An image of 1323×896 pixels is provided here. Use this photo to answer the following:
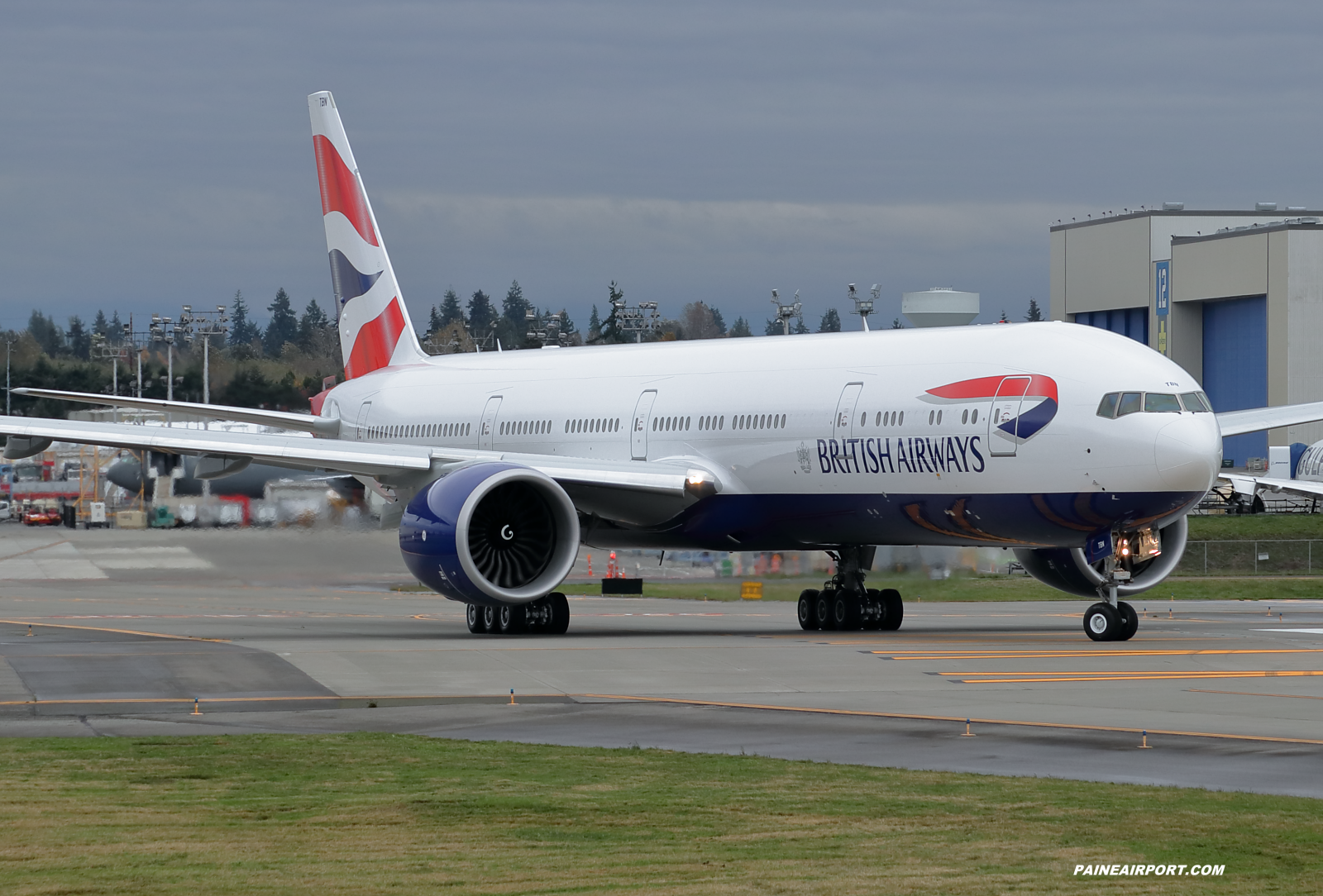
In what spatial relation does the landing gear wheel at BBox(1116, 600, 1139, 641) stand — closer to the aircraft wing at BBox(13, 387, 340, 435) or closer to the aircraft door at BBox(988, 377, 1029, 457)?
the aircraft door at BBox(988, 377, 1029, 457)

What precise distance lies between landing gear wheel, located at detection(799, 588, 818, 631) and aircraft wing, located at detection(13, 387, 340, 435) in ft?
32.7

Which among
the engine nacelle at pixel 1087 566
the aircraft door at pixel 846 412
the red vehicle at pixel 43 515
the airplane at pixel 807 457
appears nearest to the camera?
the airplane at pixel 807 457

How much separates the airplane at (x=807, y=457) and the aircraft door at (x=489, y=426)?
0.15ft

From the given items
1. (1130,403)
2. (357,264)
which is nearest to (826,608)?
(1130,403)

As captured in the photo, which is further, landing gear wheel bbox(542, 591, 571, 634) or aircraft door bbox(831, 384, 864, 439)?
landing gear wheel bbox(542, 591, 571, 634)

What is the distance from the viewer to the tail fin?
36.2 m

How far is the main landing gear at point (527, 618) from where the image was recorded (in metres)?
26.8

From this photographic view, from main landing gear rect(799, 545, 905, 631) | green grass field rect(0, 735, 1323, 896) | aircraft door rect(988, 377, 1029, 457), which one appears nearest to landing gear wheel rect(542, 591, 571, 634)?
main landing gear rect(799, 545, 905, 631)

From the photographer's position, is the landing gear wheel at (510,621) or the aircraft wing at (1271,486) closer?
the landing gear wheel at (510,621)

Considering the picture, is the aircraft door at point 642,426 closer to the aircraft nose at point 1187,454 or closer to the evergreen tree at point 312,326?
the aircraft nose at point 1187,454

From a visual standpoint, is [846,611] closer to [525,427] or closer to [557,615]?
[557,615]

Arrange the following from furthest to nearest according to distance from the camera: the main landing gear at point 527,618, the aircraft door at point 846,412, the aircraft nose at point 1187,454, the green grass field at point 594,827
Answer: the main landing gear at point 527,618 → the aircraft door at point 846,412 → the aircraft nose at point 1187,454 → the green grass field at point 594,827

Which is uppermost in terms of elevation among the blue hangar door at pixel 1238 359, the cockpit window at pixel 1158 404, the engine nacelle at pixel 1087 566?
the blue hangar door at pixel 1238 359

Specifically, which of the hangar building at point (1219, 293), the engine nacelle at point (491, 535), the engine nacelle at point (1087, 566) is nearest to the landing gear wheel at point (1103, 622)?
the engine nacelle at point (1087, 566)
